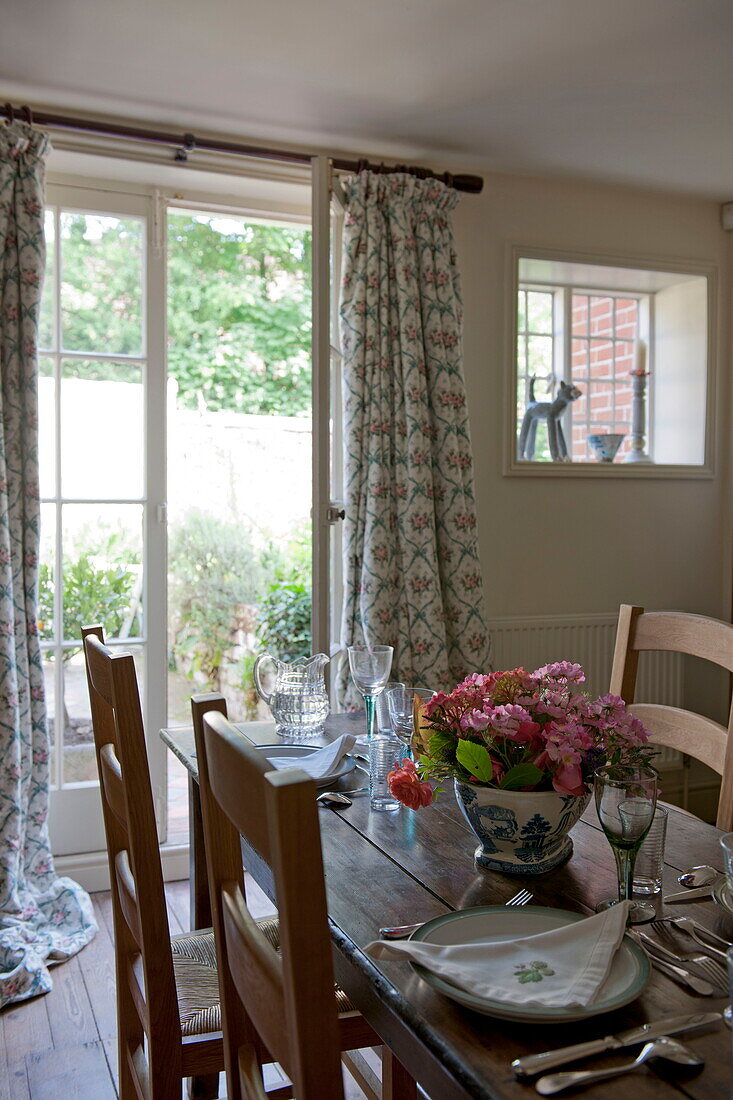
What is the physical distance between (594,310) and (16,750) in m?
2.94

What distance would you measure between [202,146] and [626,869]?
2.62 metres

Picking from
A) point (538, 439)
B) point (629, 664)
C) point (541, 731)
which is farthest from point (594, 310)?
point (541, 731)

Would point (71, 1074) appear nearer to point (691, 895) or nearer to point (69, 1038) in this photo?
point (69, 1038)

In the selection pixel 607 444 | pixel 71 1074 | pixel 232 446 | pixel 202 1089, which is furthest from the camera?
pixel 232 446

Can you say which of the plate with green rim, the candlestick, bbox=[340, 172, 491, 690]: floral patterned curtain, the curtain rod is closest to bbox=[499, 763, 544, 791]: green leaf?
the plate with green rim

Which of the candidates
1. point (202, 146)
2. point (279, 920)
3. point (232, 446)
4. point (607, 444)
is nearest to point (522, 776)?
point (279, 920)

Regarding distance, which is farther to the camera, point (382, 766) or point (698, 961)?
point (382, 766)

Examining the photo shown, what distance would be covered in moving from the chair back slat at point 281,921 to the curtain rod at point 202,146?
2357 mm

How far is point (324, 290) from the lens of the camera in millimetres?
2752

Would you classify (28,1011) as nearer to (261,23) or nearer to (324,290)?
(324,290)

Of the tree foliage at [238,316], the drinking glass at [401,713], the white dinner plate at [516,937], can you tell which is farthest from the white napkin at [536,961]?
the tree foliage at [238,316]

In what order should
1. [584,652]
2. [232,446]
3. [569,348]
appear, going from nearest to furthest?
[584,652], [569,348], [232,446]

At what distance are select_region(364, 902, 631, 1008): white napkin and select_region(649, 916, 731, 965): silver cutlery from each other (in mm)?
106

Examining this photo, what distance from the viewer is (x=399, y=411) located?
3.15 metres
